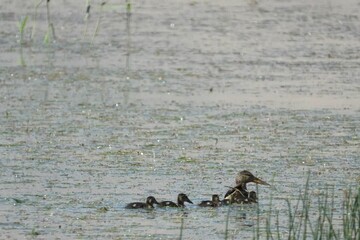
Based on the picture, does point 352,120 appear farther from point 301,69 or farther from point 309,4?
point 309,4

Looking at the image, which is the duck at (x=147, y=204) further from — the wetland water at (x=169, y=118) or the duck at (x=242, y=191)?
the duck at (x=242, y=191)

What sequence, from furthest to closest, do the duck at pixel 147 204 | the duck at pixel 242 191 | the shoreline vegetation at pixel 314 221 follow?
the duck at pixel 242 191 → the duck at pixel 147 204 → the shoreline vegetation at pixel 314 221

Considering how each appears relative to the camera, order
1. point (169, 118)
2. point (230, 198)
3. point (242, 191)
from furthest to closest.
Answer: point (169, 118) < point (242, 191) < point (230, 198)

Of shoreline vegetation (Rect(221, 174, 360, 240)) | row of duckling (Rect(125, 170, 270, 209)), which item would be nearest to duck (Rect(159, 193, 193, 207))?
row of duckling (Rect(125, 170, 270, 209))

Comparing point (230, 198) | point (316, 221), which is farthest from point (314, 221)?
point (230, 198)

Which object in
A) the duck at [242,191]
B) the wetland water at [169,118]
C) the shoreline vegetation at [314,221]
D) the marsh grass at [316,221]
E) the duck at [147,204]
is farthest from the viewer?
the duck at [242,191]

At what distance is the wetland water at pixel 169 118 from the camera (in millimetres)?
6977

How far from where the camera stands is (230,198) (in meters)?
7.06

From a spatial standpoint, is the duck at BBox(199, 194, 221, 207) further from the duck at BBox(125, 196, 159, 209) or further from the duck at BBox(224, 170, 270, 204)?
the duck at BBox(125, 196, 159, 209)

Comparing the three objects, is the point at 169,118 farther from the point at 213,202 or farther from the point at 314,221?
the point at 314,221

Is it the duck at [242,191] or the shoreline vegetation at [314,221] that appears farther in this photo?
the duck at [242,191]

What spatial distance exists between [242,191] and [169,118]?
99.2 inches

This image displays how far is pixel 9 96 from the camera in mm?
10492

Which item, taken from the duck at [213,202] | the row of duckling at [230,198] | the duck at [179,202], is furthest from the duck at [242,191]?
the duck at [179,202]
